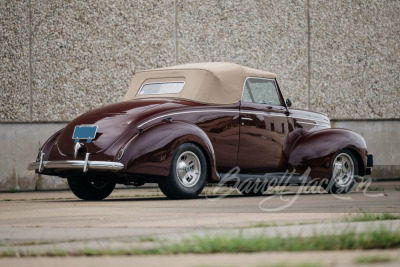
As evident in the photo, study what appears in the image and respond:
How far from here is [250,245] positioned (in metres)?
4.55

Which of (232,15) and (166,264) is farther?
(232,15)

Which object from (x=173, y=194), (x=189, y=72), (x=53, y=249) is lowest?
(x=173, y=194)

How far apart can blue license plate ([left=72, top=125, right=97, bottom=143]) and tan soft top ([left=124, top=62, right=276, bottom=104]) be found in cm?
149

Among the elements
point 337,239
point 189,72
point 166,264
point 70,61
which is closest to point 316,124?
point 189,72

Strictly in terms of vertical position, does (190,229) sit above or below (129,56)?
below

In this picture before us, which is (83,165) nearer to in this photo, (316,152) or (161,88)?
(161,88)

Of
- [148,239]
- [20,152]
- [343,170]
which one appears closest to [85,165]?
[343,170]

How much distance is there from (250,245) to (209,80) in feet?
21.2

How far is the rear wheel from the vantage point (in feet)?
34.8

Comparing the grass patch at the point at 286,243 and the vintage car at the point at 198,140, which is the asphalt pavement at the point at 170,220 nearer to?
the grass patch at the point at 286,243

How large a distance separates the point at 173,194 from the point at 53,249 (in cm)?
515

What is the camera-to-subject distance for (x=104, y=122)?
32.0 feet

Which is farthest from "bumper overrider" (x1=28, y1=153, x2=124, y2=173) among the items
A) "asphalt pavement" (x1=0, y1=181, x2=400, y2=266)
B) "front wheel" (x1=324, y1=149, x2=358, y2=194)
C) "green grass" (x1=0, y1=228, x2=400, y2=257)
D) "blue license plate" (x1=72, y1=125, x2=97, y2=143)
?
"green grass" (x1=0, y1=228, x2=400, y2=257)

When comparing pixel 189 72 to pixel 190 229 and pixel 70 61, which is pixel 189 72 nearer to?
pixel 70 61
